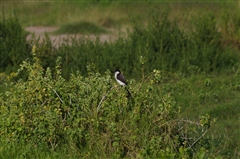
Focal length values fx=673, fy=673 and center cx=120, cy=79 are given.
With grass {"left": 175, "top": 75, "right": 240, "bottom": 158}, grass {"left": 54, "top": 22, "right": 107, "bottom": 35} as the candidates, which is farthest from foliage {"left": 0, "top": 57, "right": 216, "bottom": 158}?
grass {"left": 54, "top": 22, "right": 107, "bottom": 35}

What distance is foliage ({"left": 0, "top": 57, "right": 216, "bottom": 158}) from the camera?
6.98 meters

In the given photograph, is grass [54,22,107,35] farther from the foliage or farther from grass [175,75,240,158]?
the foliage

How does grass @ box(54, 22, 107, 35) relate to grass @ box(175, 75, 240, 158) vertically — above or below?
below

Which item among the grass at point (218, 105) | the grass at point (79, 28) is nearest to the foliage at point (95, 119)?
the grass at point (218, 105)

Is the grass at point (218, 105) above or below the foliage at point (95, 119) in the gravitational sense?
below

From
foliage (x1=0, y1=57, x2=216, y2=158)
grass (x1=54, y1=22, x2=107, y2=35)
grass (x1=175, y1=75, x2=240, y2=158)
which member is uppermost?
foliage (x1=0, y1=57, x2=216, y2=158)

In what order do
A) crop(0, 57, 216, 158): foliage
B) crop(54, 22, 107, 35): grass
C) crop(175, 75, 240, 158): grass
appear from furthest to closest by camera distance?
crop(54, 22, 107, 35): grass, crop(175, 75, 240, 158): grass, crop(0, 57, 216, 158): foliage

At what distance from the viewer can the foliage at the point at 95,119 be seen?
698 cm

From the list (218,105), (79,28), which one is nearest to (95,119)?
(218,105)

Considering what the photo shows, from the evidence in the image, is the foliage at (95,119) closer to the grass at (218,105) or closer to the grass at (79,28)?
the grass at (218,105)

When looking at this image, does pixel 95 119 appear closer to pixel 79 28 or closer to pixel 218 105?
pixel 218 105

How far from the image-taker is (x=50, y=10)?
997 inches

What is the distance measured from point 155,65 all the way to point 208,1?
474 inches

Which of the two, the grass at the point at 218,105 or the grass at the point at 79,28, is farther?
the grass at the point at 79,28
